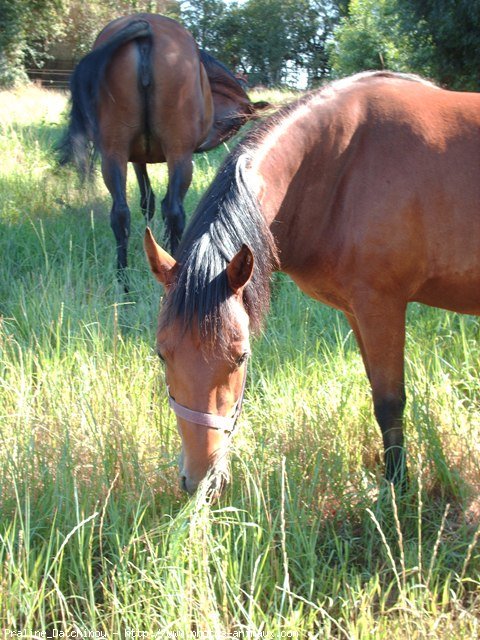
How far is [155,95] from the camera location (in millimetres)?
5441

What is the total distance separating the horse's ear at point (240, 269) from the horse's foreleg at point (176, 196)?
11.3 feet

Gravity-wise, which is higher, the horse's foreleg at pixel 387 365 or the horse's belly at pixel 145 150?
the horse's belly at pixel 145 150

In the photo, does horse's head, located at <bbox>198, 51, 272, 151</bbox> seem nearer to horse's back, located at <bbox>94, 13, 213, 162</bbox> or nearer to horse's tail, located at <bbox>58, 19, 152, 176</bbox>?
horse's back, located at <bbox>94, 13, 213, 162</bbox>

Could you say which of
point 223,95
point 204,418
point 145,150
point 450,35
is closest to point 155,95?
point 145,150

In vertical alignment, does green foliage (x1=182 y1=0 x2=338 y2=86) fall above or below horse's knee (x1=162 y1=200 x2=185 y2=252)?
above

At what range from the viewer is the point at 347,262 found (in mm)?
2652

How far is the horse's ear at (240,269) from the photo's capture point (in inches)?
83.4

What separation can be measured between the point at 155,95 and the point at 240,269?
3.73 metres

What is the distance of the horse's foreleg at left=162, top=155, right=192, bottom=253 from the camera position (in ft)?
18.3

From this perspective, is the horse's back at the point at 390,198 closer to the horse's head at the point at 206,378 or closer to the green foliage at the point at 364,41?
the horse's head at the point at 206,378

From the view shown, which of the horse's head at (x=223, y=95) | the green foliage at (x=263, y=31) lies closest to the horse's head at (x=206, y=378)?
the horse's head at (x=223, y=95)

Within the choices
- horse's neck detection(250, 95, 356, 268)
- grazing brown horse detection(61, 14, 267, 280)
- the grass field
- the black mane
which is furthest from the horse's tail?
the black mane

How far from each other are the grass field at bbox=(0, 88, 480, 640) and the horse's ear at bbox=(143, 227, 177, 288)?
75 cm

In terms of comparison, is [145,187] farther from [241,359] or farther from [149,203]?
[241,359]
